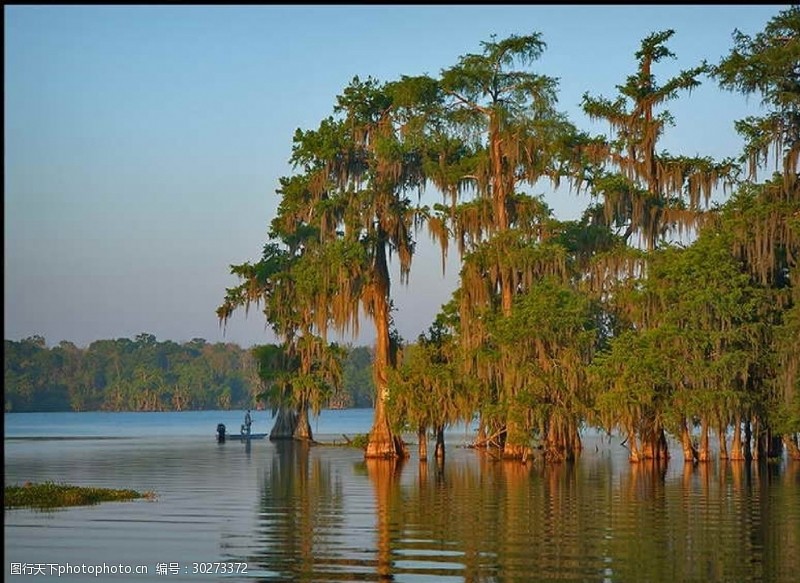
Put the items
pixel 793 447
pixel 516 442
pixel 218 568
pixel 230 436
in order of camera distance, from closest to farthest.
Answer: pixel 218 568 < pixel 516 442 < pixel 793 447 < pixel 230 436

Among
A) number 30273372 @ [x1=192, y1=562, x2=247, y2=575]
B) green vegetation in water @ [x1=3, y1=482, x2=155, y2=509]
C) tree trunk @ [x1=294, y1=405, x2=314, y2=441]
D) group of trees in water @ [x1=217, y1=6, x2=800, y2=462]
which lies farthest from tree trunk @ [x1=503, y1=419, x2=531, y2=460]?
number 30273372 @ [x1=192, y1=562, x2=247, y2=575]

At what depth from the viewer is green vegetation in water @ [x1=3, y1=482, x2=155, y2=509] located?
25938 millimetres

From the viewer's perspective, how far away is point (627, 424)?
3944cm

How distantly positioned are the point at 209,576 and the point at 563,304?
25.4 metres

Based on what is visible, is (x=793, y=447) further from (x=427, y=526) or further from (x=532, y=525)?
(x=427, y=526)

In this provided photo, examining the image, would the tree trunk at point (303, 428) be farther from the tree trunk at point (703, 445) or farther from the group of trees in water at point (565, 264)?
the tree trunk at point (703, 445)

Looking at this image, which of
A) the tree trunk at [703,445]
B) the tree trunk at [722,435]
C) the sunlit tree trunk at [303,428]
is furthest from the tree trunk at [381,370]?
the sunlit tree trunk at [303,428]

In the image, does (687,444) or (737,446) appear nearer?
(687,444)

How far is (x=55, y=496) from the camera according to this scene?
87.4ft

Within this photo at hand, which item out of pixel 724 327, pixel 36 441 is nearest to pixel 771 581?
pixel 724 327

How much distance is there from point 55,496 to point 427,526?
27.6ft

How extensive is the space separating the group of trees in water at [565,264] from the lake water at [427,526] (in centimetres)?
252

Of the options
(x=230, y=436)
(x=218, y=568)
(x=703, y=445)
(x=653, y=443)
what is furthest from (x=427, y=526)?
(x=230, y=436)

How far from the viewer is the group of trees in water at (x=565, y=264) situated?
3906 cm
